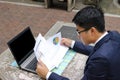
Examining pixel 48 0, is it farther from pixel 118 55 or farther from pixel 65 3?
pixel 118 55

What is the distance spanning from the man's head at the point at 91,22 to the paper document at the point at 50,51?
0.34m

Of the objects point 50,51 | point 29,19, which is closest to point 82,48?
point 50,51

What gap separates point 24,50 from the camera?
1539mm

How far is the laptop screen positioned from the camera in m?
1.45

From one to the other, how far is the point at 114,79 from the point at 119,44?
0.64ft

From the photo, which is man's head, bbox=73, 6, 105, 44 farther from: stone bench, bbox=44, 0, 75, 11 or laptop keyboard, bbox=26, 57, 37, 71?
stone bench, bbox=44, 0, 75, 11

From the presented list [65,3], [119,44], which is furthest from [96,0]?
[119,44]

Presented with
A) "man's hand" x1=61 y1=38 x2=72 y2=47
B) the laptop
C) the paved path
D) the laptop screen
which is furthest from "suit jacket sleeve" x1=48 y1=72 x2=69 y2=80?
the paved path

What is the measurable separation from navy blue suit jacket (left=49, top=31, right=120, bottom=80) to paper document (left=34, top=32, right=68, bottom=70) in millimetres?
319

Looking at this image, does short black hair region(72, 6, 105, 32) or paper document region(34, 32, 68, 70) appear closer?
short black hair region(72, 6, 105, 32)

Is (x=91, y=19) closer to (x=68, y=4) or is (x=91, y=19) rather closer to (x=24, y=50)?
(x=24, y=50)

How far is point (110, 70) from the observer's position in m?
1.18

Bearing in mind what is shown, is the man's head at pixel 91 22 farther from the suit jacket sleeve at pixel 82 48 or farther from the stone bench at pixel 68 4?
the stone bench at pixel 68 4

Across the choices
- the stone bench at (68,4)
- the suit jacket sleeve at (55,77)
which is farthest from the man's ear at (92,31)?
the stone bench at (68,4)
